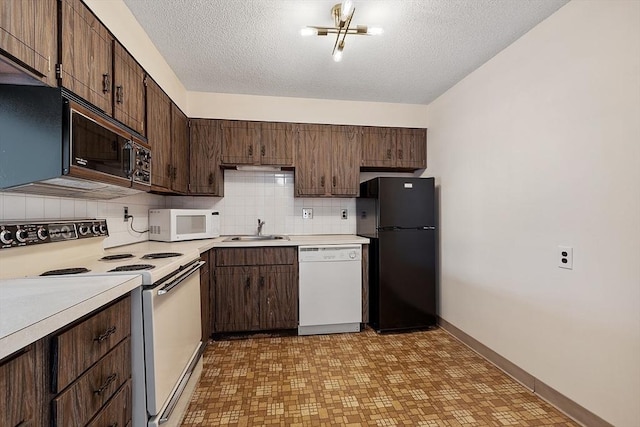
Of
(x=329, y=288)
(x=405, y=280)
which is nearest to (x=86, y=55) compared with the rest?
(x=329, y=288)

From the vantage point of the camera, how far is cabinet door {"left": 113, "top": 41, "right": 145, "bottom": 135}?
167 centimetres

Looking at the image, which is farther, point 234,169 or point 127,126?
point 234,169

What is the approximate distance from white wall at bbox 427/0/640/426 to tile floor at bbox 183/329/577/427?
0.33 metres

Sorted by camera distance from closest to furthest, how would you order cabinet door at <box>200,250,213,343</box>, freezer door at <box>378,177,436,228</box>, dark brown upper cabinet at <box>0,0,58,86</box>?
dark brown upper cabinet at <box>0,0,58,86</box>, cabinet door at <box>200,250,213,343</box>, freezer door at <box>378,177,436,228</box>

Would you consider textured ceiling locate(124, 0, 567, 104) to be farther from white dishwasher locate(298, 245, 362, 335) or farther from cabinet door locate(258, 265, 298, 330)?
cabinet door locate(258, 265, 298, 330)

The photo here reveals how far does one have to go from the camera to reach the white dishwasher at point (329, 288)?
2.88 m

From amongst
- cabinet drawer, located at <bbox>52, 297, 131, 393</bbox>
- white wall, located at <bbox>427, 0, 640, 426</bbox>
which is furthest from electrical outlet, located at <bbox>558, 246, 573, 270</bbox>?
cabinet drawer, located at <bbox>52, 297, 131, 393</bbox>

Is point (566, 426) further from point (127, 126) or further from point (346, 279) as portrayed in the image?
point (127, 126)

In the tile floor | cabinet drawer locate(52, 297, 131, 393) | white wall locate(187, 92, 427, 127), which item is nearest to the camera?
cabinet drawer locate(52, 297, 131, 393)

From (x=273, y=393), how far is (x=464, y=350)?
5.56 feet

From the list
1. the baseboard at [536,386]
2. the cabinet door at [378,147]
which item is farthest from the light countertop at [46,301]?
the cabinet door at [378,147]

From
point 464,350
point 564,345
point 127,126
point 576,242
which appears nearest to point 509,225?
point 576,242

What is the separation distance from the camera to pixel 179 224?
2717 mm

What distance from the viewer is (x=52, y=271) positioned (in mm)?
1416
